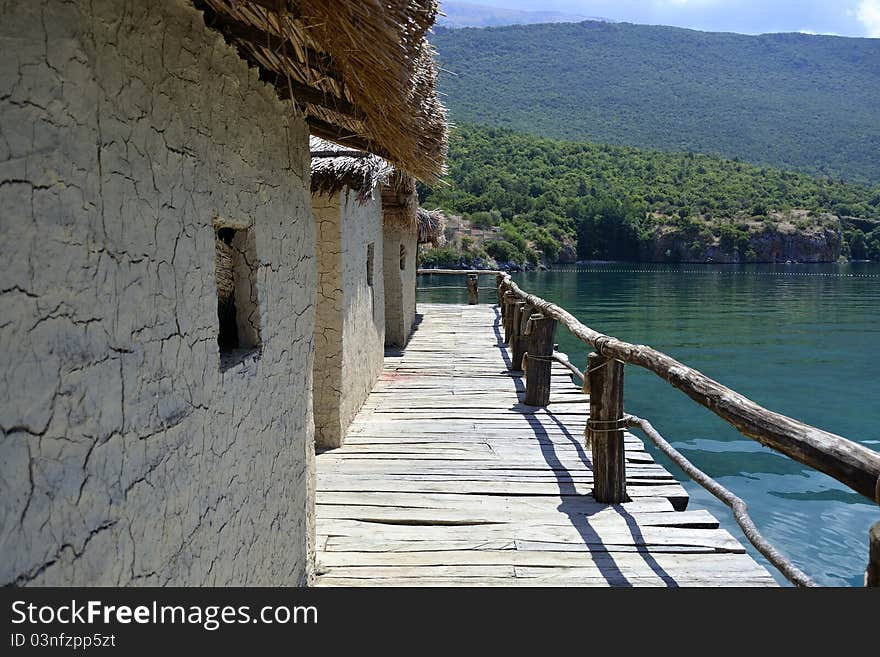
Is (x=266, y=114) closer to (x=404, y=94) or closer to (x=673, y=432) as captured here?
(x=404, y=94)

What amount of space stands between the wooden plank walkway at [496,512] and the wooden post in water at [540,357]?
222mm

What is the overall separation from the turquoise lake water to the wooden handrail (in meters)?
3.62

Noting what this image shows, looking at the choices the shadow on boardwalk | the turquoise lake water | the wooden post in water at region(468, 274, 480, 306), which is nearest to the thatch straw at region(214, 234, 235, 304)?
the shadow on boardwalk

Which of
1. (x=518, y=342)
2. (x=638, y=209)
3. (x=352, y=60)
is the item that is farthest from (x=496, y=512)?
(x=638, y=209)

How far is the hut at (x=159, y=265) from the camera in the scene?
56.4 inches

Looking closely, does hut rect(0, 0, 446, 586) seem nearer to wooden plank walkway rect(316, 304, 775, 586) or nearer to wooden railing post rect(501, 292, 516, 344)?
wooden plank walkway rect(316, 304, 775, 586)

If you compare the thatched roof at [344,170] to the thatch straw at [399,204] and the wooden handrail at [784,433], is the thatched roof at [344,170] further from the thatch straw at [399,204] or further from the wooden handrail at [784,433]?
the thatch straw at [399,204]

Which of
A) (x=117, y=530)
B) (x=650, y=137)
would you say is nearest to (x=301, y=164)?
(x=117, y=530)

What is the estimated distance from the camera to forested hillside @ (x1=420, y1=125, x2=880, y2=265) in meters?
63.1

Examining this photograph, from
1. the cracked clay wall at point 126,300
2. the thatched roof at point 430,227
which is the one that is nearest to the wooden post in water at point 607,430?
the cracked clay wall at point 126,300

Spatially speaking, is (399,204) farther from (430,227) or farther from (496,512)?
(496,512)

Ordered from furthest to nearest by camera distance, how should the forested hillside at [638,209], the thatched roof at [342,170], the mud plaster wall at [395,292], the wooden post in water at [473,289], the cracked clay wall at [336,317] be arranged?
1. the forested hillside at [638,209]
2. the wooden post in water at [473,289]
3. the mud plaster wall at [395,292]
4. the cracked clay wall at [336,317]
5. the thatched roof at [342,170]

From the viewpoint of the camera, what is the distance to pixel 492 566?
3994mm
